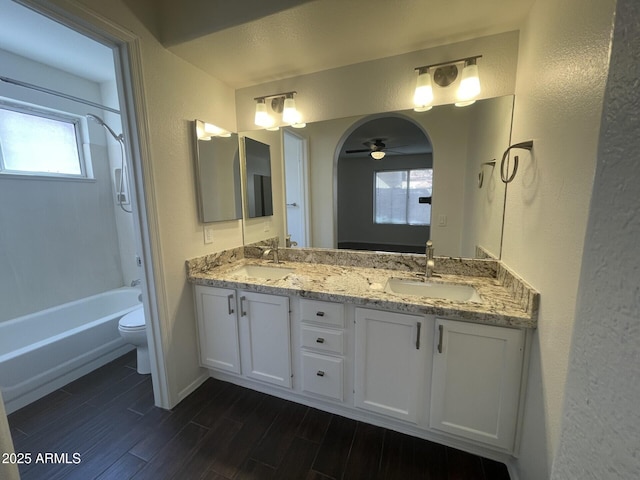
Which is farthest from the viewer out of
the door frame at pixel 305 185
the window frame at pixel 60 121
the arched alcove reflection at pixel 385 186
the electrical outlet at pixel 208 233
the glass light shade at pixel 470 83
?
the window frame at pixel 60 121

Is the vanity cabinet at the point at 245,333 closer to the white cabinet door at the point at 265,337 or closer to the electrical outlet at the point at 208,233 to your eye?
the white cabinet door at the point at 265,337

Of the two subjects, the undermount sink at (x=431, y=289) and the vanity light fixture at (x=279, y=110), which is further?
the vanity light fixture at (x=279, y=110)

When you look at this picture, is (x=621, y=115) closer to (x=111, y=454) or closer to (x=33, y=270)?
(x=111, y=454)

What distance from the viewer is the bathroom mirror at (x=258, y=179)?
2225 millimetres

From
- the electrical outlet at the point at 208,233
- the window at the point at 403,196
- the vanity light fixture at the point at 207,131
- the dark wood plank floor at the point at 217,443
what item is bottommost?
the dark wood plank floor at the point at 217,443

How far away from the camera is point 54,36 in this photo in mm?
1949

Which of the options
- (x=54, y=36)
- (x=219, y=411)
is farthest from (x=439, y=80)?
(x=54, y=36)

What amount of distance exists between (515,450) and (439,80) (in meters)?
2.05

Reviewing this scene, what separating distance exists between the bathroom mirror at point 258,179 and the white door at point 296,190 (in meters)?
0.16

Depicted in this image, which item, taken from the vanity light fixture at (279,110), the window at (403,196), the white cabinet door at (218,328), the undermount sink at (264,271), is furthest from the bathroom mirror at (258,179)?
the window at (403,196)

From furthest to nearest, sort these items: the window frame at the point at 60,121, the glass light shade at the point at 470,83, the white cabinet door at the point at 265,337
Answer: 1. the window frame at the point at 60,121
2. the white cabinet door at the point at 265,337
3. the glass light shade at the point at 470,83

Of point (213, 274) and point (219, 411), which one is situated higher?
point (213, 274)

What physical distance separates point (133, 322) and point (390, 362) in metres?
1.97

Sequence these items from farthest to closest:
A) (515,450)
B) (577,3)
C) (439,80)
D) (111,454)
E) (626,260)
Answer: (439,80)
(111,454)
(515,450)
(577,3)
(626,260)
